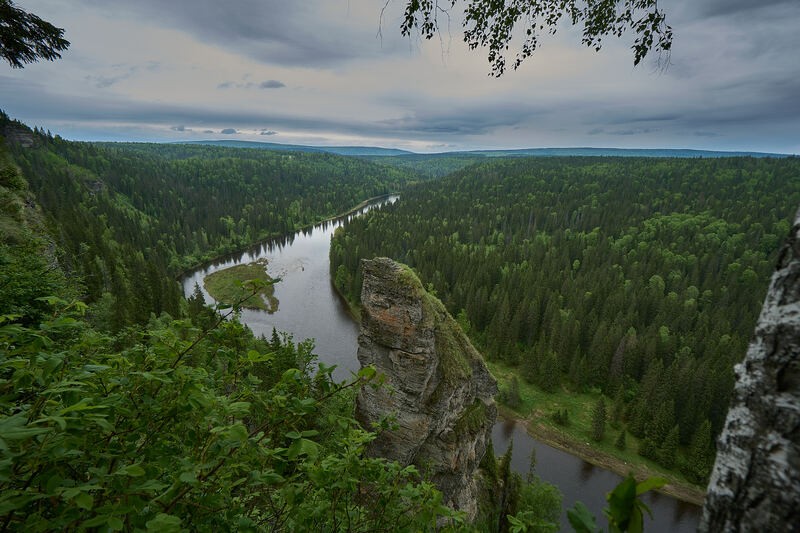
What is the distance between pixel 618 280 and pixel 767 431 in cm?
8007

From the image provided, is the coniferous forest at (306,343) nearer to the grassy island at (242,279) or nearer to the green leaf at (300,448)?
the green leaf at (300,448)

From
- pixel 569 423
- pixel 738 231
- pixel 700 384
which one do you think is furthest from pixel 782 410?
pixel 738 231

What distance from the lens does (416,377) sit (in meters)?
15.2

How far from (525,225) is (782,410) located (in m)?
124

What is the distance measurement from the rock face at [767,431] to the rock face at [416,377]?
1322cm

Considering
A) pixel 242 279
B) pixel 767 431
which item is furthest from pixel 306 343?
pixel 242 279

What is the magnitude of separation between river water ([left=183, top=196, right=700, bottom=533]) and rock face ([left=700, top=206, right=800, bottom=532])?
1913 millimetres

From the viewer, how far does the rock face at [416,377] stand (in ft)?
49.6

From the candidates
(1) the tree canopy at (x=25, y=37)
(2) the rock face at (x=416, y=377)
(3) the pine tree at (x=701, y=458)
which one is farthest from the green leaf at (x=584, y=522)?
(3) the pine tree at (x=701, y=458)

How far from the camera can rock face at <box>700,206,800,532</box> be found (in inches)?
61.2

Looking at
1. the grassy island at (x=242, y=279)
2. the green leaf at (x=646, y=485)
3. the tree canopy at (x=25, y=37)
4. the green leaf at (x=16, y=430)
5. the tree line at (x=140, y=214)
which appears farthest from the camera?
the grassy island at (x=242, y=279)

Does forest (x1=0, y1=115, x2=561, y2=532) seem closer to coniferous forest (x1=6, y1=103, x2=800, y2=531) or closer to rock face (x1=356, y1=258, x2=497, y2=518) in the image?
coniferous forest (x1=6, y1=103, x2=800, y2=531)

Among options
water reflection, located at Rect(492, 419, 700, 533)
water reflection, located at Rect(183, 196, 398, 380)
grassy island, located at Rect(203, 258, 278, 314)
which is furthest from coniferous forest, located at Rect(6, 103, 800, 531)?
grassy island, located at Rect(203, 258, 278, 314)

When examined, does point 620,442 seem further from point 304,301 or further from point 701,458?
point 304,301
